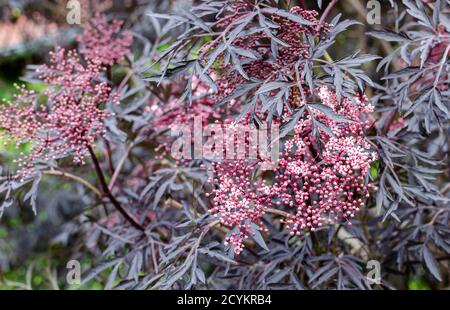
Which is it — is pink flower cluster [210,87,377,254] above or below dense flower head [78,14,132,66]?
below

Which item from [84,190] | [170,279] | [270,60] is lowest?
[84,190]

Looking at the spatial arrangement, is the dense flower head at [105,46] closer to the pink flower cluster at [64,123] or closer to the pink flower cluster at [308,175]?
the pink flower cluster at [64,123]

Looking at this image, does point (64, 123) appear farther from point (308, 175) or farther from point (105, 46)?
point (308, 175)

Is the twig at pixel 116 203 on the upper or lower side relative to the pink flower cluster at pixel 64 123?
lower

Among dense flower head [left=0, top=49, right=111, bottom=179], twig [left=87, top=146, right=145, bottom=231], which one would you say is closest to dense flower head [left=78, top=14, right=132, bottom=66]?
dense flower head [left=0, top=49, right=111, bottom=179]

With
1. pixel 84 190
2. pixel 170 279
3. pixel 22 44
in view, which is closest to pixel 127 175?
pixel 84 190

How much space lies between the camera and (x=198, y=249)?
3.87 ft

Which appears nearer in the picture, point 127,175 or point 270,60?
point 270,60

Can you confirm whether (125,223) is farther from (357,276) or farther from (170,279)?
(357,276)

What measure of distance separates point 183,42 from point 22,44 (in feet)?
7.20

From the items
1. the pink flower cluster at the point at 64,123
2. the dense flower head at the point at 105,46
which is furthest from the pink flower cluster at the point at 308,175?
the dense flower head at the point at 105,46

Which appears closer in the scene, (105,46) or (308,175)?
(308,175)

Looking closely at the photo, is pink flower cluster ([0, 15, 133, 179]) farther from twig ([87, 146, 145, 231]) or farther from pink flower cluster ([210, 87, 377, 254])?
pink flower cluster ([210, 87, 377, 254])

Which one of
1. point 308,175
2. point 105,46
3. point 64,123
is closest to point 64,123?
point 64,123
